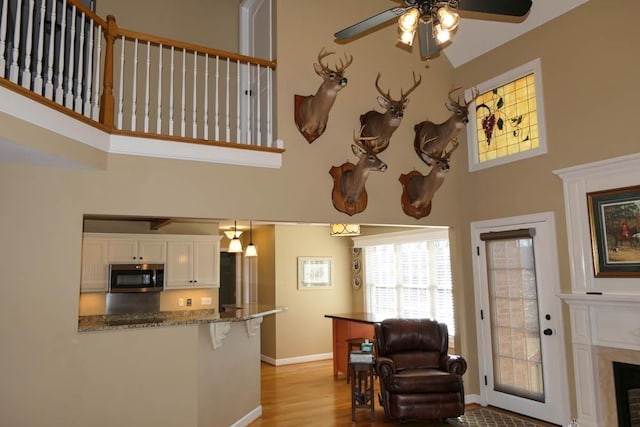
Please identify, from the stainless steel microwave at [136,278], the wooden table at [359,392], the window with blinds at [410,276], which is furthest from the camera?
the window with blinds at [410,276]

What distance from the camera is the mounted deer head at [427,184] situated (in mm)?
5246

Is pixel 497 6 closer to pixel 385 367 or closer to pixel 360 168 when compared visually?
pixel 360 168

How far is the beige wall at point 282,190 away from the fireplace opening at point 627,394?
0.91 metres

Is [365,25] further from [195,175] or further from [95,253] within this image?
[95,253]

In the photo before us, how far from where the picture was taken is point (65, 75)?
4.08 meters

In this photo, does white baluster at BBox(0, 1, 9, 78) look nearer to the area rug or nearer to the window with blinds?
the area rug

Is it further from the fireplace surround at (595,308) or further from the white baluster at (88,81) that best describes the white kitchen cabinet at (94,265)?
the fireplace surround at (595,308)

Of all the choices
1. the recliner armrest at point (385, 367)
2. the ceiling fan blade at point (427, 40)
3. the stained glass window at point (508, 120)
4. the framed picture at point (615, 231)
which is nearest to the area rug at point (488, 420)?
the recliner armrest at point (385, 367)

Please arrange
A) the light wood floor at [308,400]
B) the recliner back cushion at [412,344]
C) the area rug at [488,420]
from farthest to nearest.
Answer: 1. the recliner back cushion at [412,344]
2. the light wood floor at [308,400]
3. the area rug at [488,420]

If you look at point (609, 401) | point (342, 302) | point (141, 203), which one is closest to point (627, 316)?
point (609, 401)

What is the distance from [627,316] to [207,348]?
151 inches

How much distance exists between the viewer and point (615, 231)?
446 centimetres

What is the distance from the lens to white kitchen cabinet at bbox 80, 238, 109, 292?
6250 mm

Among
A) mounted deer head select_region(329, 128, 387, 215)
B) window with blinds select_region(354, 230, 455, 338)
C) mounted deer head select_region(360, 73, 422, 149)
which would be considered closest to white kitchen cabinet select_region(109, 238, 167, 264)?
mounted deer head select_region(329, 128, 387, 215)
